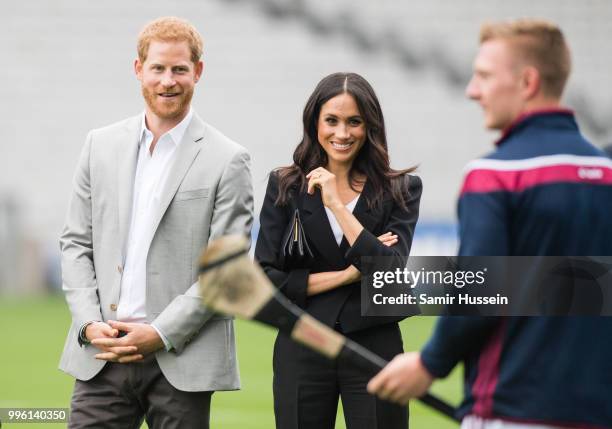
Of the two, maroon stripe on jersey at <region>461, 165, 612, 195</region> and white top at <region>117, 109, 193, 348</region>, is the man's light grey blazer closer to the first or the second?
white top at <region>117, 109, 193, 348</region>

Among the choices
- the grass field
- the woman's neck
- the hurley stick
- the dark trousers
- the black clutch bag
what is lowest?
the grass field

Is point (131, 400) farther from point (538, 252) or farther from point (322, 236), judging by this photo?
point (538, 252)

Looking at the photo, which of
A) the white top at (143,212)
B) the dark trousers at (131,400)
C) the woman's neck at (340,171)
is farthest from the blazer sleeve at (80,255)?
the woman's neck at (340,171)

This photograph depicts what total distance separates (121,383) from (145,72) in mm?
1158

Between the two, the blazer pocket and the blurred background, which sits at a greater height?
the blurred background

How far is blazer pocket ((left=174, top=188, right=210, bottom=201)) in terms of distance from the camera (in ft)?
14.3

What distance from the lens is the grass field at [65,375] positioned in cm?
877

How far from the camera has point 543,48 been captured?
10.5ft

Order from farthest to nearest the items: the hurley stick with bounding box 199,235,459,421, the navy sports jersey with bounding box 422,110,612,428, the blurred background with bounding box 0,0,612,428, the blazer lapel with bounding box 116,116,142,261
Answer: the blurred background with bounding box 0,0,612,428 < the blazer lapel with bounding box 116,116,142,261 < the hurley stick with bounding box 199,235,459,421 < the navy sports jersey with bounding box 422,110,612,428

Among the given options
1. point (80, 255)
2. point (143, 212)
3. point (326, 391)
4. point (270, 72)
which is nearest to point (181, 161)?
point (143, 212)

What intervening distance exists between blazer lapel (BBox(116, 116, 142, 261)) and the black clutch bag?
1.96ft

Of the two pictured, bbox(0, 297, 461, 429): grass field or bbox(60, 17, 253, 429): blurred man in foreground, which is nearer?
bbox(60, 17, 253, 429): blurred man in foreground

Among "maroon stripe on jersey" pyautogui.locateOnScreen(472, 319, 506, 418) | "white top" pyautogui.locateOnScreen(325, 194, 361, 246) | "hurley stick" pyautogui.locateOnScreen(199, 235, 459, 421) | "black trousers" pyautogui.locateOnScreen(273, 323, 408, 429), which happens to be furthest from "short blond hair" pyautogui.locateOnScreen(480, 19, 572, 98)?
"black trousers" pyautogui.locateOnScreen(273, 323, 408, 429)

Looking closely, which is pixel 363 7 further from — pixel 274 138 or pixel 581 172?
pixel 581 172
